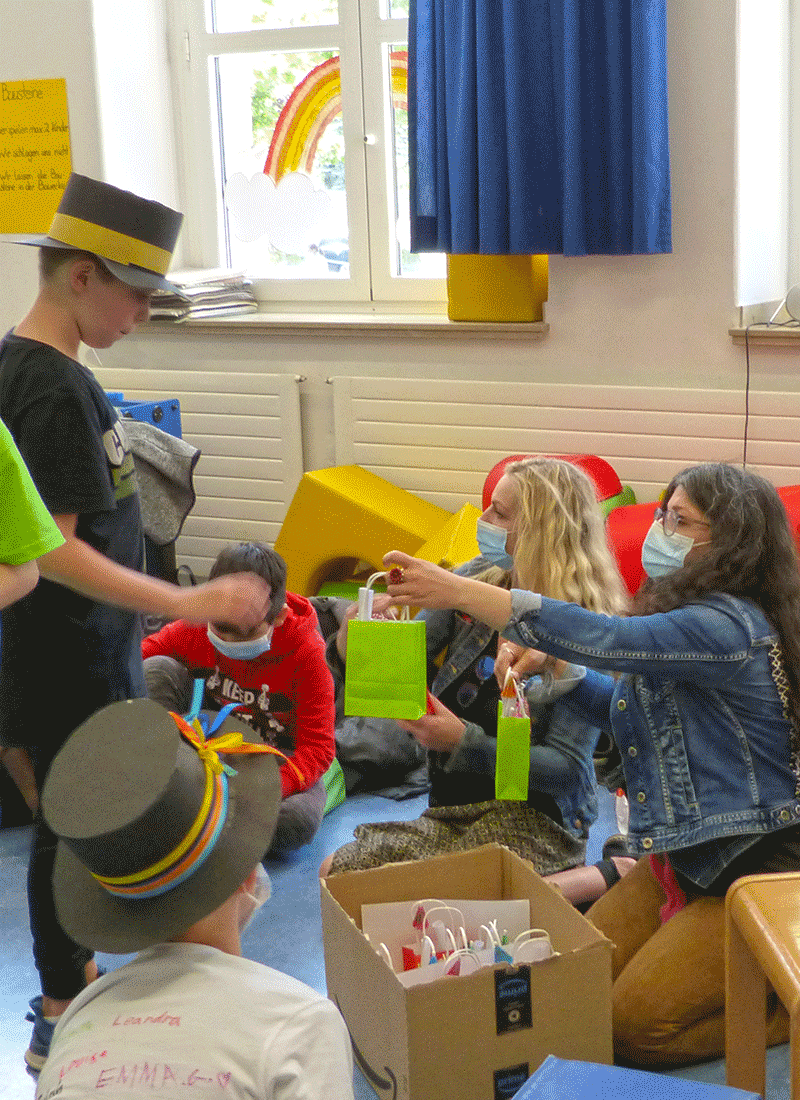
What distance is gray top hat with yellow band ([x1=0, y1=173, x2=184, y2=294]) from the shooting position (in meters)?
1.95

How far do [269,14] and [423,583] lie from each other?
3.23 meters

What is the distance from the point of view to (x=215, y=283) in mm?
4492

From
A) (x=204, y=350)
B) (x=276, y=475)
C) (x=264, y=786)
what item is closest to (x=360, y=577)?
(x=276, y=475)

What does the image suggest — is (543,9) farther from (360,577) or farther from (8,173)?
(8,173)

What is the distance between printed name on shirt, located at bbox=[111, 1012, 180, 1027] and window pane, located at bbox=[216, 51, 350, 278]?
372cm

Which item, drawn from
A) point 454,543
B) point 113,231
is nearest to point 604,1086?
point 113,231

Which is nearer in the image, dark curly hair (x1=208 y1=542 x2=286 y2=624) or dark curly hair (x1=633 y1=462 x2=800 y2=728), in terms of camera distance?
dark curly hair (x1=633 y1=462 x2=800 y2=728)

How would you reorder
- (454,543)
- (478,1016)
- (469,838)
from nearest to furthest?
1. (478,1016)
2. (469,838)
3. (454,543)

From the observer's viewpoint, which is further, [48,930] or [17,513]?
[48,930]

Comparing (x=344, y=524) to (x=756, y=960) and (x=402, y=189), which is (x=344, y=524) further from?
(x=756, y=960)

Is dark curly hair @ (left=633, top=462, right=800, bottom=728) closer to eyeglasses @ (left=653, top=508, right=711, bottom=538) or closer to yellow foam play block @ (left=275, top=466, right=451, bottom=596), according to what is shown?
eyeglasses @ (left=653, top=508, right=711, bottom=538)

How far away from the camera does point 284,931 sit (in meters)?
2.55

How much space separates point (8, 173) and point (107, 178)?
0.48m

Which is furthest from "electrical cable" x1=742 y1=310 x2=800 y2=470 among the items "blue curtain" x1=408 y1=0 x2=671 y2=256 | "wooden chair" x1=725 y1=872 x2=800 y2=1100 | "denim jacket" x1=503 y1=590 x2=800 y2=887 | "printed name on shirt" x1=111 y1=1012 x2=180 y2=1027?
"printed name on shirt" x1=111 y1=1012 x2=180 y2=1027
